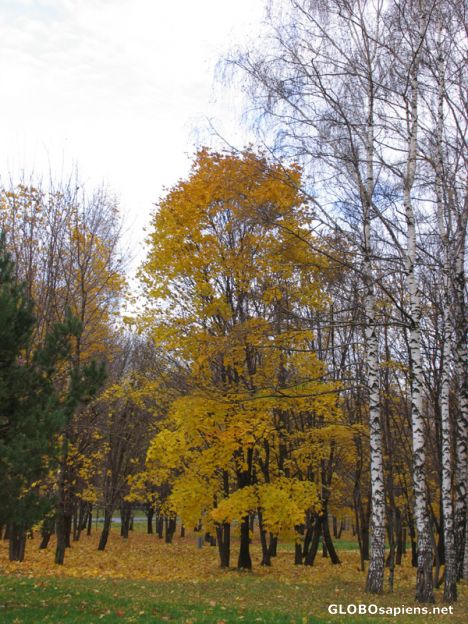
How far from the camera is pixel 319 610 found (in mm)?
8133

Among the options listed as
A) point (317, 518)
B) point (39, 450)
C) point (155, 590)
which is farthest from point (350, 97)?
point (317, 518)

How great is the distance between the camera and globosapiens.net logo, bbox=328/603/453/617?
8070 mm

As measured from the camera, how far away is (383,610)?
8266 mm

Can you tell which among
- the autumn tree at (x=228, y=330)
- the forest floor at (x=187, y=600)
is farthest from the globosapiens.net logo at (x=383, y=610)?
the autumn tree at (x=228, y=330)

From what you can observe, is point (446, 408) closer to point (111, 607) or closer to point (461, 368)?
point (461, 368)

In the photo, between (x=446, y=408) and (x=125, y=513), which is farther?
(x=125, y=513)

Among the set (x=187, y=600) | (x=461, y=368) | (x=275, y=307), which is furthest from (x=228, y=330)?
(x=187, y=600)

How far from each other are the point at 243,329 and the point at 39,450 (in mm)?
4199

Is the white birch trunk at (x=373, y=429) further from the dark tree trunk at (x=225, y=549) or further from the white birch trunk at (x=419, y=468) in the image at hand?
the dark tree trunk at (x=225, y=549)

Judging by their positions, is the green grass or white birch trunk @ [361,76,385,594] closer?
the green grass

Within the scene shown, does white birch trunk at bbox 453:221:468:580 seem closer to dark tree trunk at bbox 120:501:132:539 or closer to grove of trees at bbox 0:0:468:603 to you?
grove of trees at bbox 0:0:468:603

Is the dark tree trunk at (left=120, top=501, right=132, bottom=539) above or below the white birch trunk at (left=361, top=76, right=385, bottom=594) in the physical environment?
below

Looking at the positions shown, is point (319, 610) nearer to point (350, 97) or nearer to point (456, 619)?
point (456, 619)

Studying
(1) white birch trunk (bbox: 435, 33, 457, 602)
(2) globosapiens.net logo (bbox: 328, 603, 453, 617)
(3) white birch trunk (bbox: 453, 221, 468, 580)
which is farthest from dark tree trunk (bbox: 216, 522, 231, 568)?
(2) globosapiens.net logo (bbox: 328, 603, 453, 617)
